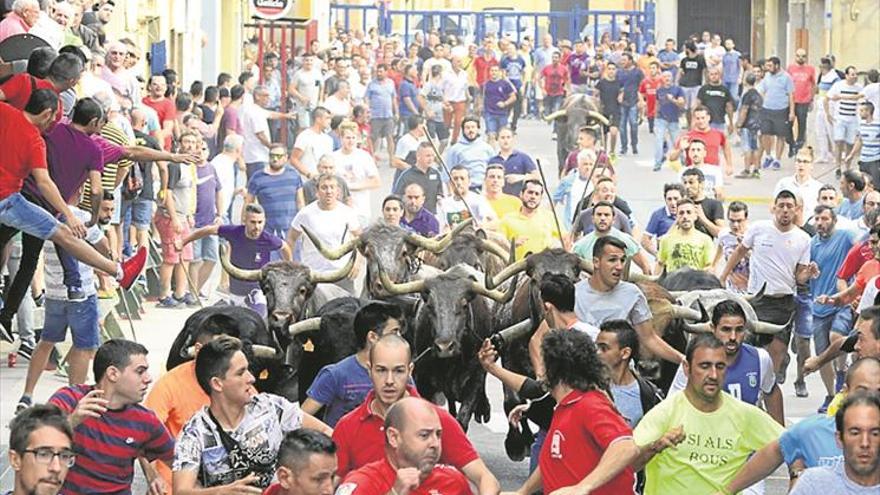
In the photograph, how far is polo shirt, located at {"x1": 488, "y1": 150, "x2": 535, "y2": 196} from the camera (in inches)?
945

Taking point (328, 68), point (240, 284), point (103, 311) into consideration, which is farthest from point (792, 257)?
point (328, 68)

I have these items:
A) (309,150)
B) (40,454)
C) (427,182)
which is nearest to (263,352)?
(40,454)

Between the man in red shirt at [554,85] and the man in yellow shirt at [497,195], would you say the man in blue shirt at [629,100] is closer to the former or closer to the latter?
the man in red shirt at [554,85]

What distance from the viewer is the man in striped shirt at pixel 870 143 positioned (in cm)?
3112

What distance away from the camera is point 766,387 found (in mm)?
12445

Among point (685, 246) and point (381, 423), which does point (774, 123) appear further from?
point (381, 423)

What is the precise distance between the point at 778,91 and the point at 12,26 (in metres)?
21.5

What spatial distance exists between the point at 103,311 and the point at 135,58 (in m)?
7.03

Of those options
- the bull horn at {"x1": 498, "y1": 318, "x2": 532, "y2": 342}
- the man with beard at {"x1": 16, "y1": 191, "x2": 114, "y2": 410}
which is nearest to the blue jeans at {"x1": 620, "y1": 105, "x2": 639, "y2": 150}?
the man with beard at {"x1": 16, "y1": 191, "x2": 114, "y2": 410}

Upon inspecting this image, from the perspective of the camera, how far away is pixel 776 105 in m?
38.5

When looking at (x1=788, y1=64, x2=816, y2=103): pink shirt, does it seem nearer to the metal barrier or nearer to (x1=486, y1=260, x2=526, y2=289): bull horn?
the metal barrier

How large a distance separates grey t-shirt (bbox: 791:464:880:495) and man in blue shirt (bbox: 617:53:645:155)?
33.2 meters

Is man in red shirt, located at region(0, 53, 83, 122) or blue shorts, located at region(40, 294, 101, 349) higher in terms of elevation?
man in red shirt, located at region(0, 53, 83, 122)

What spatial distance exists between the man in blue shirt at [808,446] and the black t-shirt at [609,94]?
31.8 meters
